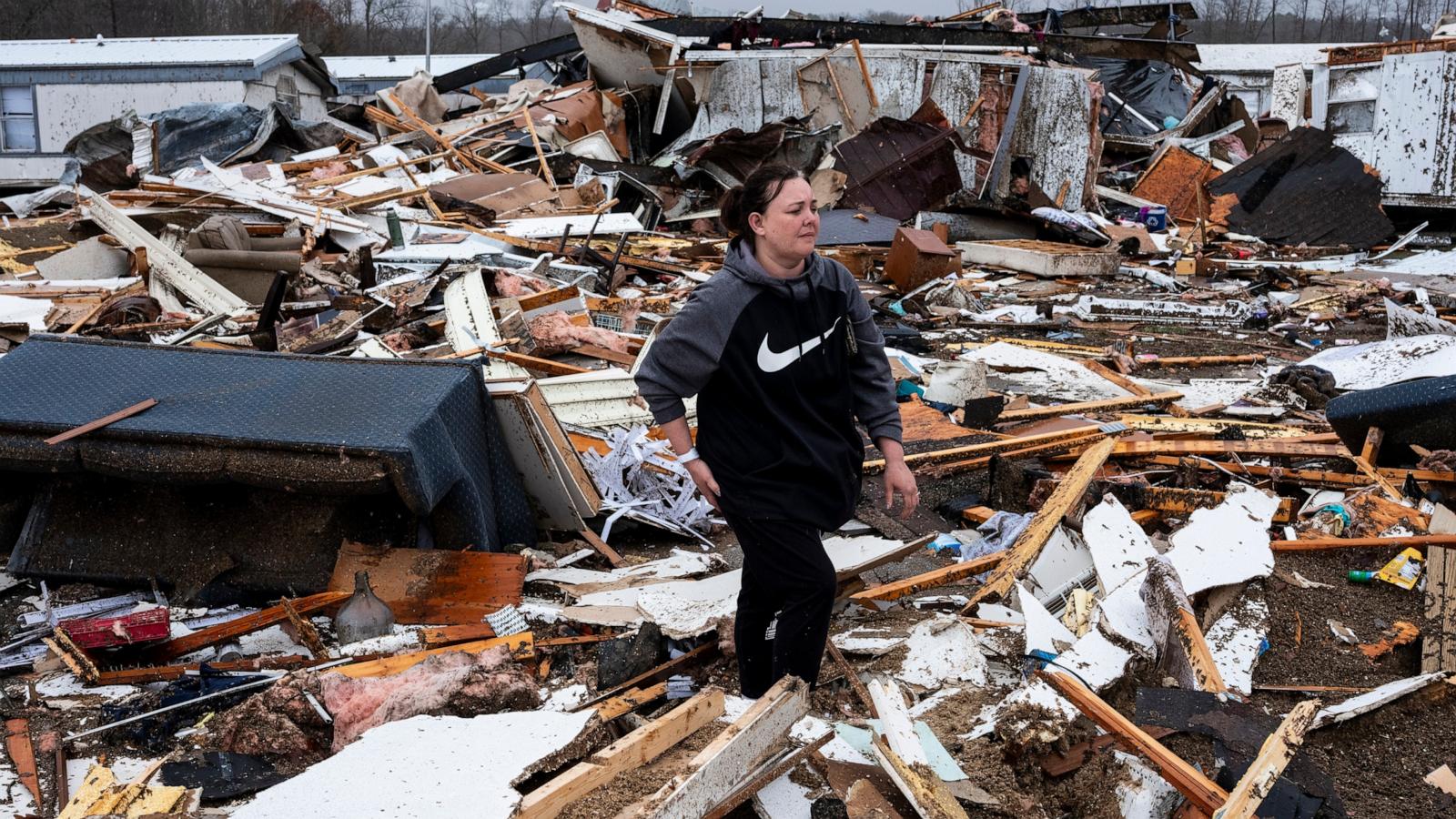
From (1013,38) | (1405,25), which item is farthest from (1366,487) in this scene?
(1405,25)

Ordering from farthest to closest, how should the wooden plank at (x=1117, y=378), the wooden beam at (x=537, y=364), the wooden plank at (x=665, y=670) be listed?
the wooden plank at (x=1117, y=378) < the wooden beam at (x=537, y=364) < the wooden plank at (x=665, y=670)

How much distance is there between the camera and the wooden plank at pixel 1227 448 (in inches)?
224

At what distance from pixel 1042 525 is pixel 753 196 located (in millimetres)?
2272

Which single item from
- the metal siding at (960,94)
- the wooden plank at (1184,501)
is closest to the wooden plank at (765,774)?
the wooden plank at (1184,501)

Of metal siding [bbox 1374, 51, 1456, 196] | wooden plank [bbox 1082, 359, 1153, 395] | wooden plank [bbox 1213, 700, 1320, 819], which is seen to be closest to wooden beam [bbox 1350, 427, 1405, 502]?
wooden plank [bbox 1082, 359, 1153, 395]

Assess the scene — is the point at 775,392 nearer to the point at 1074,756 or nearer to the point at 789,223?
the point at 789,223

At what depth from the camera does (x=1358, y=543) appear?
4.55 meters

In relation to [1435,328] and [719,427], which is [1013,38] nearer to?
[1435,328]

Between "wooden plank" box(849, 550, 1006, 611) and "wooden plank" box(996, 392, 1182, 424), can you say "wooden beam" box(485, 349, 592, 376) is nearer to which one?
"wooden plank" box(996, 392, 1182, 424)

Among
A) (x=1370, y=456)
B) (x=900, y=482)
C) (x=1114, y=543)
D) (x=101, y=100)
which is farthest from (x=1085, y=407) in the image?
(x=101, y=100)

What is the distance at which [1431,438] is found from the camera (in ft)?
17.3

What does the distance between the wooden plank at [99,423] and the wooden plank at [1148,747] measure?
125 inches

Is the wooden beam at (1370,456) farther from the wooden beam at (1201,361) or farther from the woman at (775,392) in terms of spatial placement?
the woman at (775,392)

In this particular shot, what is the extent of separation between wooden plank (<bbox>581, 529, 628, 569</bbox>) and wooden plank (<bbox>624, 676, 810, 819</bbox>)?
1.87 m
